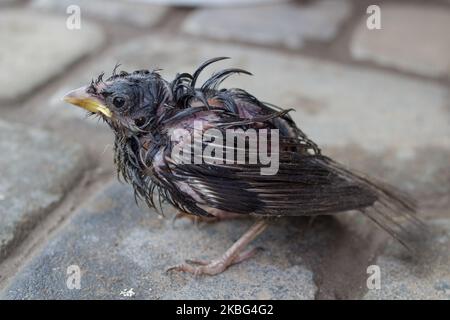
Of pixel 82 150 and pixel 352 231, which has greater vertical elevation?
pixel 82 150

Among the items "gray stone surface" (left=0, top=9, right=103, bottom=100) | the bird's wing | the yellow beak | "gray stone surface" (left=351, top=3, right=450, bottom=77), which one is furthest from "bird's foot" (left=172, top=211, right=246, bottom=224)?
"gray stone surface" (left=351, top=3, right=450, bottom=77)

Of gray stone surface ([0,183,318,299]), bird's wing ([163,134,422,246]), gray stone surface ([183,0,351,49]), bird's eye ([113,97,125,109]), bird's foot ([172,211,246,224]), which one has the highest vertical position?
bird's eye ([113,97,125,109])

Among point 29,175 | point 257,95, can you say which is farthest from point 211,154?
point 257,95

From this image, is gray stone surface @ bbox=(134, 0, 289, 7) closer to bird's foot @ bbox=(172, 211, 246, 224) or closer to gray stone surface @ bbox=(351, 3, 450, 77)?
gray stone surface @ bbox=(351, 3, 450, 77)

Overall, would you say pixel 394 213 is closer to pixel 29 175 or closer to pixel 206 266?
pixel 206 266

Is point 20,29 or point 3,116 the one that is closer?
point 3,116
